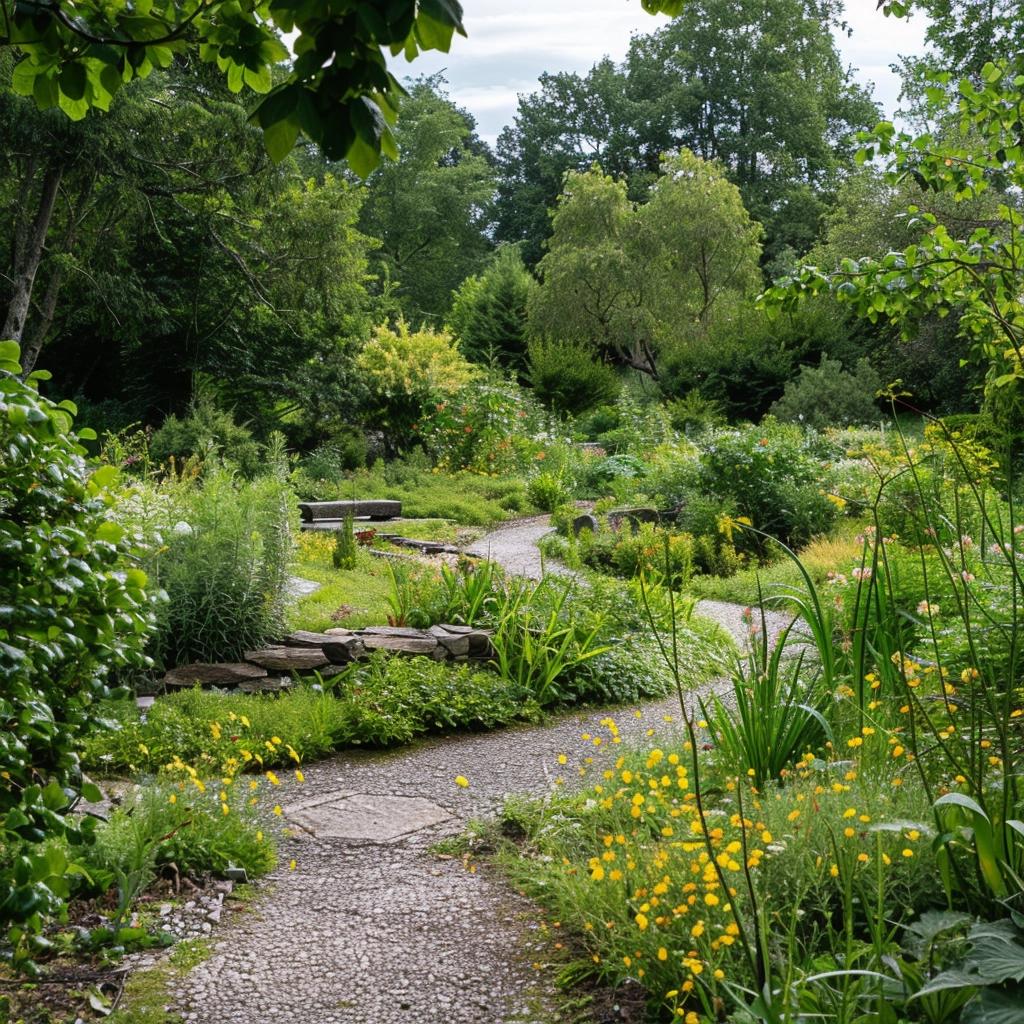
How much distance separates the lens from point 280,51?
1943mm

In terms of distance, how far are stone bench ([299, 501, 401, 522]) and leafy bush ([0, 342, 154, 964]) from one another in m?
A: 8.30

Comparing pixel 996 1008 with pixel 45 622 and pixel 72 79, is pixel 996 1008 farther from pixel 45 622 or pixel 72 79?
pixel 72 79

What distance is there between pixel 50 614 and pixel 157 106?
432 inches

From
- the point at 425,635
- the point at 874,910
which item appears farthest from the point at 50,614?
the point at 425,635

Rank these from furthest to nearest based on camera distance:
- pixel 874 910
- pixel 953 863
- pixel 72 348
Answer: pixel 72 348 < pixel 874 910 < pixel 953 863

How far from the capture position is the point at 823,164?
1337 inches

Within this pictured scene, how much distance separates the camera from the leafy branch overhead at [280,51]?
1.41m

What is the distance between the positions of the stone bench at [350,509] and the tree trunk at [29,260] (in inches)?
149

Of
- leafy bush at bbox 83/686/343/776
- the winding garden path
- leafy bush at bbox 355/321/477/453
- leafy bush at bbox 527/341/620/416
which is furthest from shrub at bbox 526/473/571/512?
the winding garden path

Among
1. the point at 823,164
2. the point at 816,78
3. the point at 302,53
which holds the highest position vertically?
the point at 816,78

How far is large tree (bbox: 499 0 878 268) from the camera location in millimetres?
33656

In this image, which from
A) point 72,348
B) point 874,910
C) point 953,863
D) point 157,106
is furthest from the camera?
point 72,348

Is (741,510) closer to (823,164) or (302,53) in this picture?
(302,53)

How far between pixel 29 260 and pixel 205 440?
112 inches
